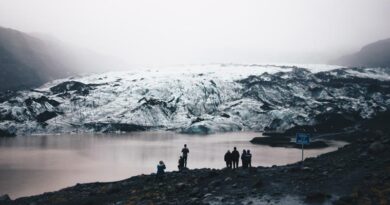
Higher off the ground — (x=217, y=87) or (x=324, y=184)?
(x=217, y=87)

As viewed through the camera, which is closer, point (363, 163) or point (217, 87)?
point (363, 163)

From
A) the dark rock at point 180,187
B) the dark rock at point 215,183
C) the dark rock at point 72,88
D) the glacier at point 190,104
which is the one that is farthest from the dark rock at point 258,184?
the dark rock at point 72,88

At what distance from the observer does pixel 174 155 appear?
79.0 m

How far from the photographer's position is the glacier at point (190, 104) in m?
151

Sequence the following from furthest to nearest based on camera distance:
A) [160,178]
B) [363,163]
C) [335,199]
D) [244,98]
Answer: [244,98] < [160,178] < [363,163] < [335,199]

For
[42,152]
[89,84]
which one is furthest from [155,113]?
[42,152]

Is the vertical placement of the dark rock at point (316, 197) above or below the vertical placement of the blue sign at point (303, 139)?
below

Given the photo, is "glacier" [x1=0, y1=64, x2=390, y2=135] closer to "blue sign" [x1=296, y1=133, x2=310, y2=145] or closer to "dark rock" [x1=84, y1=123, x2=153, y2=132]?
"dark rock" [x1=84, y1=123, x2=153, y2=132]

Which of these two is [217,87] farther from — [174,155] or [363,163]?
[363,163]

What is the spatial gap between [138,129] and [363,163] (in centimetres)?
13791

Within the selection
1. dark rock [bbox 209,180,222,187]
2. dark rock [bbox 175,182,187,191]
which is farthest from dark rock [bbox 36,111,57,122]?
dark rock [bbox 209,180,222,187]

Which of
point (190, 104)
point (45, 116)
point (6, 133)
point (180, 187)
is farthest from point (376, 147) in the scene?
point (190, 104)

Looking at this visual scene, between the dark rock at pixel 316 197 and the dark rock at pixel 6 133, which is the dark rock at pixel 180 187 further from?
the dark rock at pixel 6 133

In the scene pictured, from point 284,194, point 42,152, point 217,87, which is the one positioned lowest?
point 42,152
